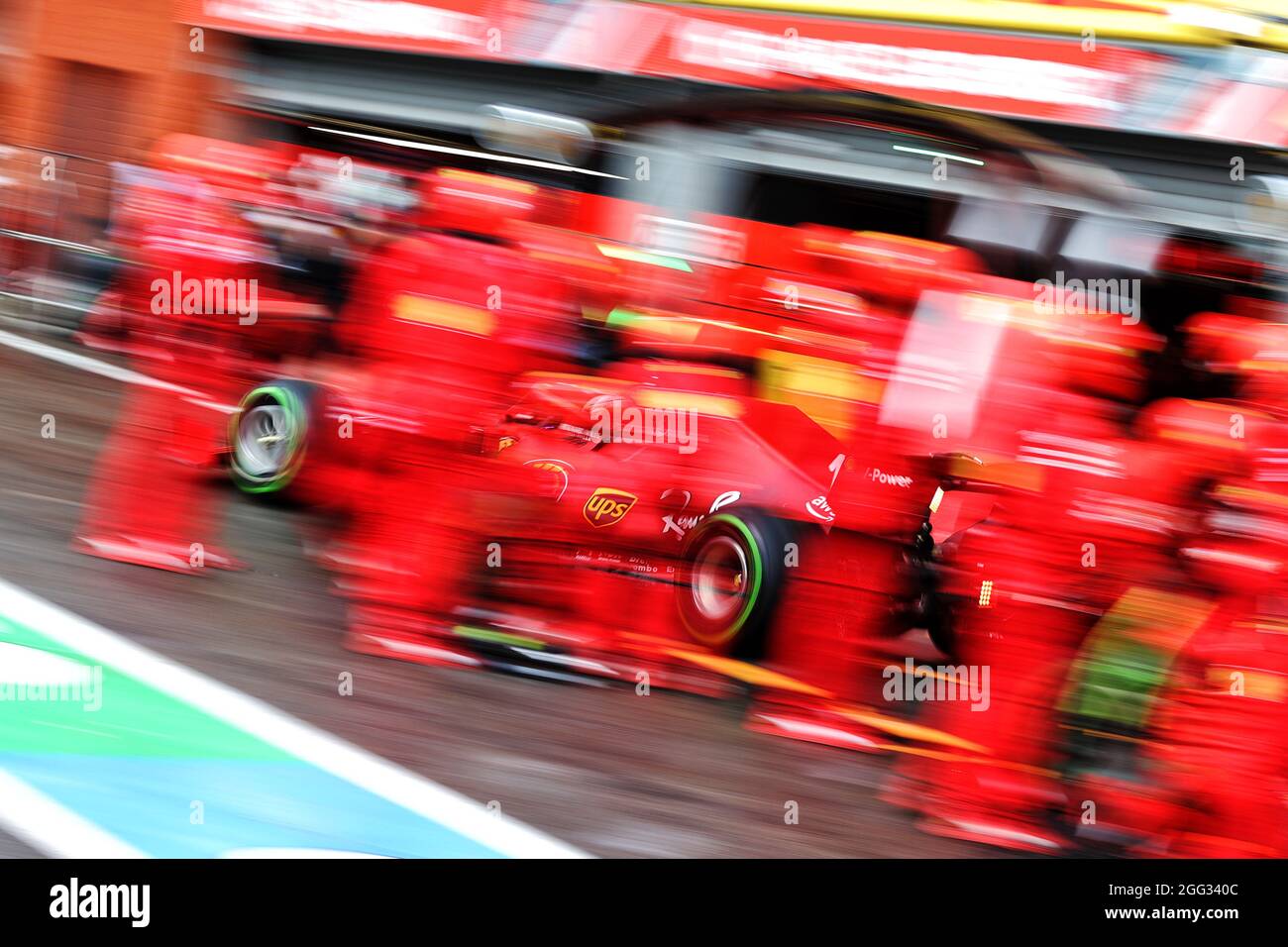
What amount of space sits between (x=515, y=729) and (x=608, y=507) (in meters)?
1.16

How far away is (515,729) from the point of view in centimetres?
534

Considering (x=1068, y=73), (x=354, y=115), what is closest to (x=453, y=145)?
(x=354, y=115)

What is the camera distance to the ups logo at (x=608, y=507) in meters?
6.16

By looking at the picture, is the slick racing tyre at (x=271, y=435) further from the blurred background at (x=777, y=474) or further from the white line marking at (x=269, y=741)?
the white line marking at (x=269, y=741)

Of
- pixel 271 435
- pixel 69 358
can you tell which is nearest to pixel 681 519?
pixel 271 435

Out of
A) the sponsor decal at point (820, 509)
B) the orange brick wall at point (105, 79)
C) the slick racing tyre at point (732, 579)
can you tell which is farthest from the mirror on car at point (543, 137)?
the orange brick wall at point (105, 79)

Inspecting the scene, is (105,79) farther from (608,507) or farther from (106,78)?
(608,507)

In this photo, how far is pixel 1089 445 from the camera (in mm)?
4703

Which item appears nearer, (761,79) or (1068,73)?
(1068,73)

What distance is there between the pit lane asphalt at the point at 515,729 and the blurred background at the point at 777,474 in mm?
23

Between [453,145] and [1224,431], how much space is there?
34.9ft

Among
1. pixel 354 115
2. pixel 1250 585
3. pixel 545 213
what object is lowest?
pixel 1250 585
